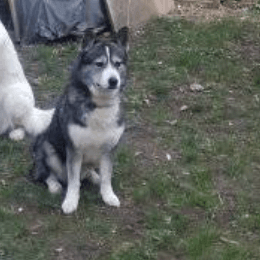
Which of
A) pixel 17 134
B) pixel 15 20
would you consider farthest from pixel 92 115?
pixel 15 20

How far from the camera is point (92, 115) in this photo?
4.21 m

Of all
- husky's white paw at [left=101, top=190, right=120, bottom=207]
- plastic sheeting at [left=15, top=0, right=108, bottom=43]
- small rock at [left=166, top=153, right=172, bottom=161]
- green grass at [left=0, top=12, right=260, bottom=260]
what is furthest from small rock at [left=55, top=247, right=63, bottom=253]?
plastic sheeting at [left=15, top=0, right=108, bottom=43]

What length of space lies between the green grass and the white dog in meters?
0.25

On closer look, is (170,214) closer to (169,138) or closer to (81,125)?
(81,125)

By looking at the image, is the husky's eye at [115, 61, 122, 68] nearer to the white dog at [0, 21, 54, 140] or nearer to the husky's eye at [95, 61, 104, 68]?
the husky's eye at [95, 61, 104, 68]

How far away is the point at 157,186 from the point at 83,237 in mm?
891

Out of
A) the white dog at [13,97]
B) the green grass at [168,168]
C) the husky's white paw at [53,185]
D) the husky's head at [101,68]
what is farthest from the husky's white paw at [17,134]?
the husky's head at [101,68]

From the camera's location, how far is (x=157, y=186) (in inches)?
188

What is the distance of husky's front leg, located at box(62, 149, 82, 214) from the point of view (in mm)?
4316

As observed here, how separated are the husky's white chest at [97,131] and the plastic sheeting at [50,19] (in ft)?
11.3

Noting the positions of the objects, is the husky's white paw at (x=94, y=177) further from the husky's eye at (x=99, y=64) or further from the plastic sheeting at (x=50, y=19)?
the plastic sheeting at (x=50, y=19)

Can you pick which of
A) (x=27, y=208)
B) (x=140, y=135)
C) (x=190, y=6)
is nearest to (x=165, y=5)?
(x=190, y=6)

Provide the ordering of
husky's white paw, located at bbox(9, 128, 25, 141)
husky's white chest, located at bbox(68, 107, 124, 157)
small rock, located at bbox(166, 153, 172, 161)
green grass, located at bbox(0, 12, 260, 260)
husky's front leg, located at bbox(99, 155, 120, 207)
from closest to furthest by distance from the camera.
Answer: green grass, located at bbox(0, 12, 260, 260)
husky's white chest, located at bbox(68, 107, 124, 157)
husky's front leg, located at bbox(99, 155, 120, 207)
small rock, located at bbox(166, 153, 172, 161)
husky's white paw, located at bbox(9, 128, 25, 141)

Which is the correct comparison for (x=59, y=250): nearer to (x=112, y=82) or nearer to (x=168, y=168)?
(x=112, y=82)
